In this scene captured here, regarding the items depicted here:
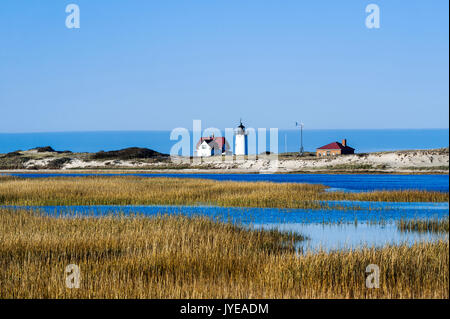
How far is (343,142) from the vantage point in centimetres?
10938

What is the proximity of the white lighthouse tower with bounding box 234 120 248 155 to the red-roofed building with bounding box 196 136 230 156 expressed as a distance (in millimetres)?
4864

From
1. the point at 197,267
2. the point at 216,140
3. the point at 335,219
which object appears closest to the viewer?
the point at 197,267

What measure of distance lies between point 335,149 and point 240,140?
69.8 feet

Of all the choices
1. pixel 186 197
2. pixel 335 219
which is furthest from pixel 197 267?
pixel 186 197

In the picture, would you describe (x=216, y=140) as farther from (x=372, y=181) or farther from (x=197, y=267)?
(x=197, y=267)

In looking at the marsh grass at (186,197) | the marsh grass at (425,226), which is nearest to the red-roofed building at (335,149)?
the marsh grass at (186,197)

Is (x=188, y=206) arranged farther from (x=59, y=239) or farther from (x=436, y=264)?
(x=436, y=264)

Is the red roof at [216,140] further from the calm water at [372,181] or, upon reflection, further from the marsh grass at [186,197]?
the marsh grass at [186,197]

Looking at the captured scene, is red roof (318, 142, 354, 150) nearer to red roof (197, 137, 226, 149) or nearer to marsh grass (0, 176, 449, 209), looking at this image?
red roof (197, 137, 226, 149)

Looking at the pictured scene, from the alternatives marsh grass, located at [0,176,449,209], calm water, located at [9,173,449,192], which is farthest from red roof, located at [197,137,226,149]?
marsh grass, located at [0,176,449,209]

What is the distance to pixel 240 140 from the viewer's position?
118m

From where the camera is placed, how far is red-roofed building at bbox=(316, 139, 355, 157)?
106 metres
